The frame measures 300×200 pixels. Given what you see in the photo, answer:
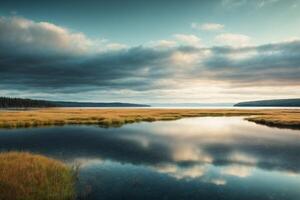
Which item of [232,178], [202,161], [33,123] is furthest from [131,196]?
[33,123]

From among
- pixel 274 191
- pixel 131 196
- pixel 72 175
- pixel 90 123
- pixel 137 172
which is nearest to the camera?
pixel 131 196

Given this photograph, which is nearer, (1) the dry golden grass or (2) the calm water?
(1) the dry golden grass

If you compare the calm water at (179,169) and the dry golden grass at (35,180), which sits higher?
the dry golden grass at (35,180)

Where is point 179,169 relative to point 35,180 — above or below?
below

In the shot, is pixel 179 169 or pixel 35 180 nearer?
pixel 35 180

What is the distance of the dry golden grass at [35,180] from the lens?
12797 mm

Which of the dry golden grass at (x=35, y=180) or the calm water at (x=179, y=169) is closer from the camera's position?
the dry golden grass at (x=35, y=180)

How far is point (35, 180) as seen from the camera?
46.5ft

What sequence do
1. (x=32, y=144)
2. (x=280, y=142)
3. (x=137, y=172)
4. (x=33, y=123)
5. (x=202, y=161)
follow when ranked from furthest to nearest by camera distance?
(x=33, y=123) → (x=280, y=142) → (x=32, y=144) → (x=202, y=161) → (x=137, y=172)

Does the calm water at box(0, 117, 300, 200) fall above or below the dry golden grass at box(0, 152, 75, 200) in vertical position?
below

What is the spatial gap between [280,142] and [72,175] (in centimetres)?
2771

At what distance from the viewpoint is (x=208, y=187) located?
51.2 feet

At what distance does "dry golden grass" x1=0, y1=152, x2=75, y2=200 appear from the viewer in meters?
12.8

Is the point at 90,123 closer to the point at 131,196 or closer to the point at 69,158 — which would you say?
the point at 69,158
